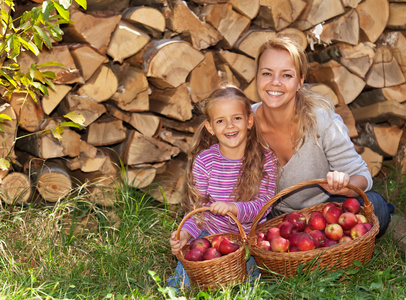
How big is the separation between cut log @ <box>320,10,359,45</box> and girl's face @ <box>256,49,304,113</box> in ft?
2.93

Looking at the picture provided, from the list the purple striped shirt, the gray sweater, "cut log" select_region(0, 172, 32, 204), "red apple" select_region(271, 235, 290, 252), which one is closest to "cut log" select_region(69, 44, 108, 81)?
"cut log" select_region(0, 172, 32, 204)

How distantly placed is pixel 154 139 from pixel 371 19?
1589 millimetres

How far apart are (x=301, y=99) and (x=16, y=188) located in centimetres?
152

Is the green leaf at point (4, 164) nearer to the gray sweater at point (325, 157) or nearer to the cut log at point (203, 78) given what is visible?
the cut log at point (203, 78)

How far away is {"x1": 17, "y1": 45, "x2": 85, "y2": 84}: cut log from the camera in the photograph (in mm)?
2654

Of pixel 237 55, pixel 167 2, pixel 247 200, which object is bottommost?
pixel 247 200

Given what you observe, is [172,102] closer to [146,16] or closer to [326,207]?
[146,16]

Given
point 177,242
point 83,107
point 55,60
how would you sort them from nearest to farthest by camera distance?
Answer: point 177,242 < point 55,60 < point 83,107

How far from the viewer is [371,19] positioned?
332 cm

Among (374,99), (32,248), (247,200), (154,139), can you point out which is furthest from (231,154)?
(374,99)

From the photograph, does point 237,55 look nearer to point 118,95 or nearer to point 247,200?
point 118,95

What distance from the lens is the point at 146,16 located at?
9.22 ft

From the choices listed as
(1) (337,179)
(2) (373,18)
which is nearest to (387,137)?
(2) (373,18)

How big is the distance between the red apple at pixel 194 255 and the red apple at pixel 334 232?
57 cm
